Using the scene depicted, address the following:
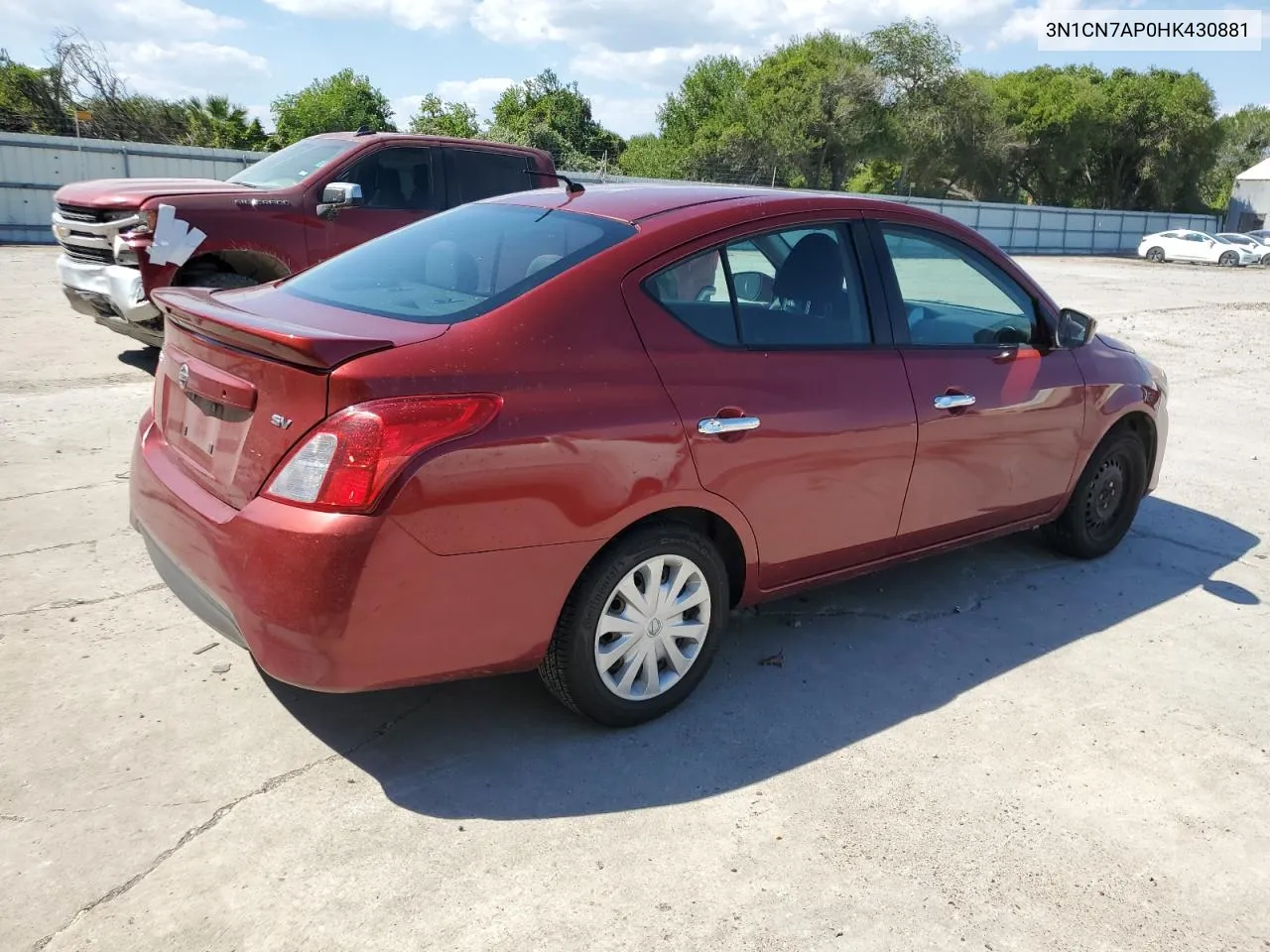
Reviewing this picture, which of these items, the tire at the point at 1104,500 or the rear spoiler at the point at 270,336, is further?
the tire at the point at 1104,500

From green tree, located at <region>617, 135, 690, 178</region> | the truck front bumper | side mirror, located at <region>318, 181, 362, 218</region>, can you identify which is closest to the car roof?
side mirror, located at <region>318, 181, 362, 218</region>

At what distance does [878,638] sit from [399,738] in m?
1.99

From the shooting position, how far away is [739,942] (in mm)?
2543

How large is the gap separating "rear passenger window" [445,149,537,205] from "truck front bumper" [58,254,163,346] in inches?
109

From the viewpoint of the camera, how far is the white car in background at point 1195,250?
39000 mm

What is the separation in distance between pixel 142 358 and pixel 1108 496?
24.5 feet

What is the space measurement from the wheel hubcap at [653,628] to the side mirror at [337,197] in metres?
5.49

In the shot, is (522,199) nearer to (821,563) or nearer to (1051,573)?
(821,563)

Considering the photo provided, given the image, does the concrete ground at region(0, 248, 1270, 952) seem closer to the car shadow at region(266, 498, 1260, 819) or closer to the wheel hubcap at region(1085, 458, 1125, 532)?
the car shadow at region(266, 498, 1260, 819)

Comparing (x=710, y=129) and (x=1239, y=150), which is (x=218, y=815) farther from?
(x=1239, y=150)

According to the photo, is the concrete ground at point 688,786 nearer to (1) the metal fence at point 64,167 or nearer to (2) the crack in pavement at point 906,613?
(2) the crack in pavement at point 906,613

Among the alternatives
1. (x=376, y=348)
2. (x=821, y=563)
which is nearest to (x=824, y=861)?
(x=821, y=563)

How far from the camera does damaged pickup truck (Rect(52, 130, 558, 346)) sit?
7.54m

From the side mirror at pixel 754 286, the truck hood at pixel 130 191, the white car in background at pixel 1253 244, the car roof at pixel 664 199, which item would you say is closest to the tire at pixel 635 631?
the side mirror at pixel 754 286
